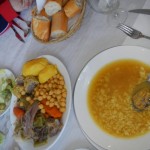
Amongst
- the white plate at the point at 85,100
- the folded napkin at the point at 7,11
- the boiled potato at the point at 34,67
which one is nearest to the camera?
the white plate at the point at 85,100

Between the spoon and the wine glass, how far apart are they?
22 cm

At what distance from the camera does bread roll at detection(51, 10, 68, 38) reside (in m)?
1.06

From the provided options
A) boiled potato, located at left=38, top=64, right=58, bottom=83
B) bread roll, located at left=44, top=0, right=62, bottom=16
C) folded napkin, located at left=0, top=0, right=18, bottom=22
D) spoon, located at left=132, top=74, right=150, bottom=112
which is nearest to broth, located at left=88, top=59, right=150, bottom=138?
spoon, located at left=132, top=74, right=150, bottom=112

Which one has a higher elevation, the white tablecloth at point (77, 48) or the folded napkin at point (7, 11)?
the folded napkin at point (7, 11)

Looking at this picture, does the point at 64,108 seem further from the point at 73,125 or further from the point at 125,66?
the point at 125,66

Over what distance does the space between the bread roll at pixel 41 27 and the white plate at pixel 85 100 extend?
183mm

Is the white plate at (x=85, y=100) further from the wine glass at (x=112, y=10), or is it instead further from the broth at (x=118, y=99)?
the wine glass at (x=112, y=10)

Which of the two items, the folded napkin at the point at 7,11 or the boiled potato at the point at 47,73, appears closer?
the boiled potato at the point at 47,73

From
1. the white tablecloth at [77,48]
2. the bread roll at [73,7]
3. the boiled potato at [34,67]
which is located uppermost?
the bread roll at [73,7]

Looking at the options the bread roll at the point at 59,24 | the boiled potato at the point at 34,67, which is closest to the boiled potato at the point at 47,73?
the boiled potato at the point at 34,67

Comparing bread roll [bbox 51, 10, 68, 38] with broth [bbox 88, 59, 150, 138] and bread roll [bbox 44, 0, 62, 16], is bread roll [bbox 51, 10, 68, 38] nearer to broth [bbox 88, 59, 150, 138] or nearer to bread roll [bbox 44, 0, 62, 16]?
bread roll [bbox 44, 0, 62, 16]

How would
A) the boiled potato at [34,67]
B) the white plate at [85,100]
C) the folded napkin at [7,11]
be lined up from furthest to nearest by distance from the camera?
the folded napkin at [7,11] < the boiled potato at [34,67] < the white plate at [85,100]

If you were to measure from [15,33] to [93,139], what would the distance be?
495mm

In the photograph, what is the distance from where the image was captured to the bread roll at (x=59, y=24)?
3.49 ft
